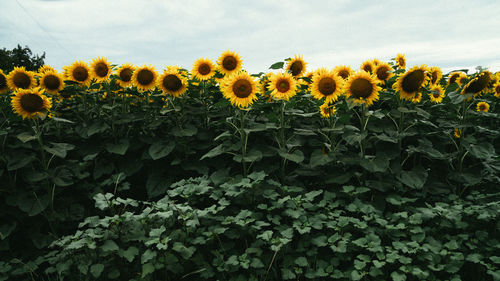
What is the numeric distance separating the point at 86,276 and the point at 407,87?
3169 mm

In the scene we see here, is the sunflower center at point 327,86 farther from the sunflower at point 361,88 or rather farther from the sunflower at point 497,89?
the sunflower at point 497,89

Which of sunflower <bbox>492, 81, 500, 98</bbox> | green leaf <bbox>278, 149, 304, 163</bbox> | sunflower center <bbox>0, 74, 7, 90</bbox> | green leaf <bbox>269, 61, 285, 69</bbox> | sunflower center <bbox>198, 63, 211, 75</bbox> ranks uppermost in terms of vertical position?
sunflower center <bbox>0, 74, 7, 90</bbox>

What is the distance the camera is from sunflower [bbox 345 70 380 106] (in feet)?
9.91

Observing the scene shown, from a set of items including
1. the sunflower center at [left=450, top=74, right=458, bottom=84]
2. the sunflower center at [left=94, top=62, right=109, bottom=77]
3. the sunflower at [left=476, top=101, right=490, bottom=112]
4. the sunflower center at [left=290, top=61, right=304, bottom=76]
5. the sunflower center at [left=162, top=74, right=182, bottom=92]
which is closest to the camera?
the sunflower center at [left=162, top=74, right=182, bottom=92]

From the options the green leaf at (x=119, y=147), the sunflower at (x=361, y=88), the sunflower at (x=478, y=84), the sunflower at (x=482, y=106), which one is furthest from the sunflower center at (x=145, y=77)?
the sunflower at (x=482, y=106)

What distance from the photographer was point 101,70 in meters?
3.80

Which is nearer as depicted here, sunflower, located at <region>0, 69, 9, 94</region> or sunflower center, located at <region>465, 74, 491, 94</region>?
sunflower center, located at <region>465, 74, 491, 94</region>

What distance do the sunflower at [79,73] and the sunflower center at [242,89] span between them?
5.95 ft

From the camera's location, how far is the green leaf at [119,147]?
134 inches

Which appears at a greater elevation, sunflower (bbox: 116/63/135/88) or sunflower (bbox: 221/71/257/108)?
sunflower (bbox: 116/63/135/88)

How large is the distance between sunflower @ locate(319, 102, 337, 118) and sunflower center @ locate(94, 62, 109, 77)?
246cm

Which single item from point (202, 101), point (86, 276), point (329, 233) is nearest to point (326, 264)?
point (329, 233)

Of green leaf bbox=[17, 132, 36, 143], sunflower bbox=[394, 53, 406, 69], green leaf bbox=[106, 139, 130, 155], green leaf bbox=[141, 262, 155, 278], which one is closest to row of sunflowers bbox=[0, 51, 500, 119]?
green leaf bbox=[17, 132, 36, 143]

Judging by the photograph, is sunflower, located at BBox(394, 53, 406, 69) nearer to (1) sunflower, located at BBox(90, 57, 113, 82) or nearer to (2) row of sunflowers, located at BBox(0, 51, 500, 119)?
(2) row of sunflowers, located at BBox(0, 51, 500, 119)
